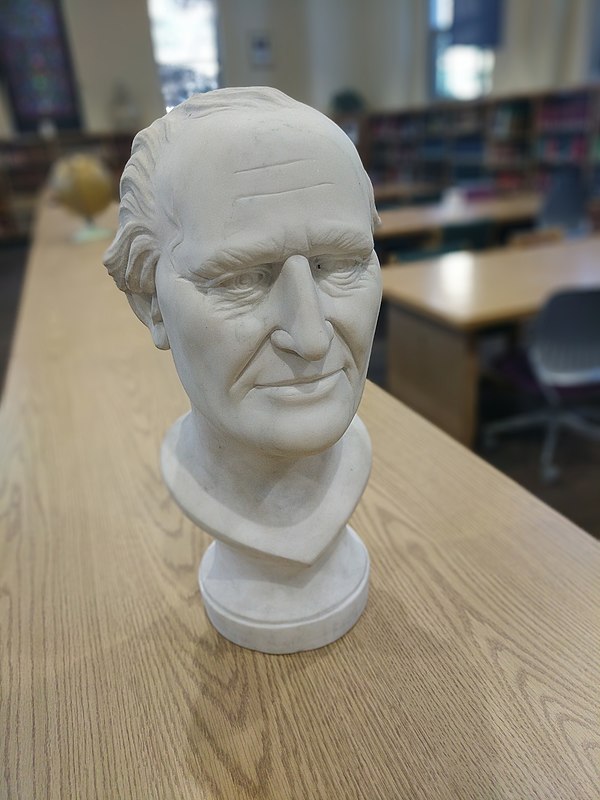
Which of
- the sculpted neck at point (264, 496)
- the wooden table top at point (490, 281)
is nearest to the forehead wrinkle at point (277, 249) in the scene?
the sculpted neck at point (264, 496)

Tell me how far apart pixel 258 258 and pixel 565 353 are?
72.9 inches

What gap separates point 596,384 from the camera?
2.23 meters

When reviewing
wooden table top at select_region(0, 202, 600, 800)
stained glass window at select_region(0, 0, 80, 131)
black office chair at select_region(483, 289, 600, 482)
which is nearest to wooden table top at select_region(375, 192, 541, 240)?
black office chair at select_region(483, 289, 600, 482)

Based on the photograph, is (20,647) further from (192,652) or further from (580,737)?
(580,737)

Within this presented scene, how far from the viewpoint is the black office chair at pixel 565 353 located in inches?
79.7

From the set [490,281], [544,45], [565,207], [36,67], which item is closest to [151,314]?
[490,281]

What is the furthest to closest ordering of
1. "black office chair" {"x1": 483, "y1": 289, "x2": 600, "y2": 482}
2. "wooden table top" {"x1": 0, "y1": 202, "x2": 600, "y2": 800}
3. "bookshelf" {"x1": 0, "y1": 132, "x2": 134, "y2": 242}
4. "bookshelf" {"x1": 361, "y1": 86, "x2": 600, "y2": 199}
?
"bookshelf" {"x1": 0, "y1": 132, "x2": 134, "y2": 242}, "bookshelf" {"x1": 361, "y1": 86, "x2": 600, "y2": 199}, "black office chair" {"x1": 483, "y1": 289, "x2": 600, "y2": 482}, "wooden table top" {"x1": 0, "y1": 202, "x2": 600, "y2": 800}

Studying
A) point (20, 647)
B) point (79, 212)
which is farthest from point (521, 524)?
point (79, 212)

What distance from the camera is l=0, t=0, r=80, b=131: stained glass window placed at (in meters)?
2.07

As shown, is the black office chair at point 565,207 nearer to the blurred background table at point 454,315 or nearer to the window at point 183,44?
the blurred background table at point 454,315

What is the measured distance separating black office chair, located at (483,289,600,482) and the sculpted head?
157 centimetres

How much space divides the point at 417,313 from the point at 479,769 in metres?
1.86

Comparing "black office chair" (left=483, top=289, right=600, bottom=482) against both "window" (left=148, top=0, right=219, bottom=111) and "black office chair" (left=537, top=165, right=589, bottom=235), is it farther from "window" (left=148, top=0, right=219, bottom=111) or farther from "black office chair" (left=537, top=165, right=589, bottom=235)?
"black office chair" (left=537, top=165, right=589, bottom=235)

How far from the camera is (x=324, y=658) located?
0.82m
